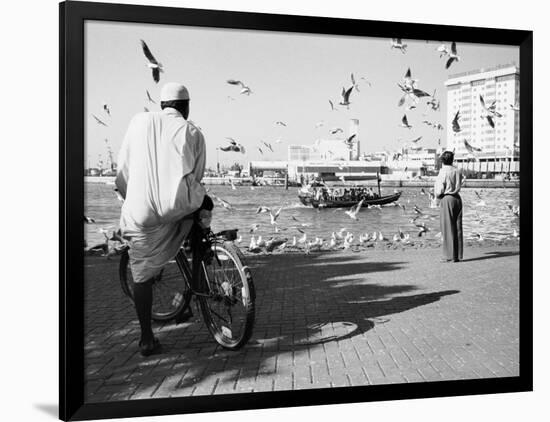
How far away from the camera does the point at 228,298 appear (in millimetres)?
4176

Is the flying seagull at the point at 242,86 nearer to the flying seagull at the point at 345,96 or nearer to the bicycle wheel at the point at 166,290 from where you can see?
the flying seagull at the point at 345,96

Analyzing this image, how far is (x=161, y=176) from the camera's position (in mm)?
4000

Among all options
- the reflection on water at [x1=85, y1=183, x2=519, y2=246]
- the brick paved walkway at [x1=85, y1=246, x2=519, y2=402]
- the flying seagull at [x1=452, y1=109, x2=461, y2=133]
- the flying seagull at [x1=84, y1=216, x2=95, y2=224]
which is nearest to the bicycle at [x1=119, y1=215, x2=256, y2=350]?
the brick paved walkway at [x1=85, y1=246, x2=519, y2=402]

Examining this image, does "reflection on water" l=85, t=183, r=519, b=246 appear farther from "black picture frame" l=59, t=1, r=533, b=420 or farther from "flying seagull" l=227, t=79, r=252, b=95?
"flying seagull" l=227, t=79, r=252, b=95

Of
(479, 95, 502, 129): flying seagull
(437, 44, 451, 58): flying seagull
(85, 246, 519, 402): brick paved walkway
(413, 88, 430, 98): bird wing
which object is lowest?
(85, 246, 519, 402): brick paved walkway

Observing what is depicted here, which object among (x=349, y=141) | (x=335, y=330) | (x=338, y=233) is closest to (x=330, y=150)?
(x=349, y=141)

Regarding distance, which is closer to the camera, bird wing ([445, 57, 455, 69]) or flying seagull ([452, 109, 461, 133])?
bird wing ([445, 57, 455, 69])

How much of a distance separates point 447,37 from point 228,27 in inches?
67.7

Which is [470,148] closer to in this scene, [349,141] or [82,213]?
[349,141]

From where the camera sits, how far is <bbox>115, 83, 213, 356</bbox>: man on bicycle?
13.2 feet

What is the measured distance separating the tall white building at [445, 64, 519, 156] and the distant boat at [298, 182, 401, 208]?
73 centimetres

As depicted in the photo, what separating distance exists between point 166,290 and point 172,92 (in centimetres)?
136

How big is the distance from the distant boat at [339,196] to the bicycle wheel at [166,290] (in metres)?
1.10

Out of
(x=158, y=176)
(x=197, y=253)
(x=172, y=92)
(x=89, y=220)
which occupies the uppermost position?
(x=172, y=92)
